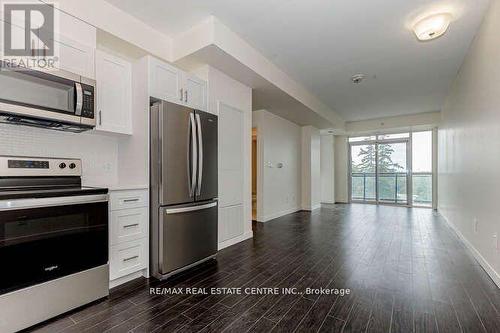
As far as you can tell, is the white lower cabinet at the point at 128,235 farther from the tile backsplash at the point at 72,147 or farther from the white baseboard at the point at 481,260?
the white baseboard at the point at 481,260

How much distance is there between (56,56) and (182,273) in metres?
2.35

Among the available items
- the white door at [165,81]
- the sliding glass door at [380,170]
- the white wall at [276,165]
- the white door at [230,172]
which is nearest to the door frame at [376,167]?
the sliding glass door at [380,170]

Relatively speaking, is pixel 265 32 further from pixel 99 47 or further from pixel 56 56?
pixel 56 56

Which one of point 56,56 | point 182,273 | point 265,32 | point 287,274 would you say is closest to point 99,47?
point 56,56

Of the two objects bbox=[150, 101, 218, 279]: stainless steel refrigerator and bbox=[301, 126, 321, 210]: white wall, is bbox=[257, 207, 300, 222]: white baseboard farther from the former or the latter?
bbox=[150, 101, 218, 279]: stainless steel refrigerator

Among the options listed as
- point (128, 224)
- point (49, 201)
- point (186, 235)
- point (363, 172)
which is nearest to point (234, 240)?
point (186, 235)

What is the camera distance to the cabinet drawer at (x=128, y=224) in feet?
7.50

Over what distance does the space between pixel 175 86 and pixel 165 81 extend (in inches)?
5.4

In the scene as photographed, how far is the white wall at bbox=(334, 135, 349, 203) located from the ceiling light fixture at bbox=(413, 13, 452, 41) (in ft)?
20.3

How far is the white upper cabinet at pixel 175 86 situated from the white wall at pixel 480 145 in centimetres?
317

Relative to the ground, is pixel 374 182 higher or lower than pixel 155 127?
lower

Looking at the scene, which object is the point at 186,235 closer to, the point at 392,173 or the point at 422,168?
the point at 392,173

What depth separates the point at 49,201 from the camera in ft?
5.81

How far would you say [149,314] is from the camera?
187 centimetres
